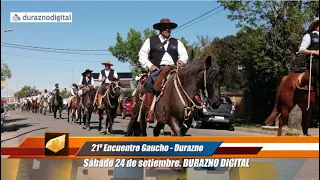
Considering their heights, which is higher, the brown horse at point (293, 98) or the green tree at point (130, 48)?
the green tree at point (130, 48)

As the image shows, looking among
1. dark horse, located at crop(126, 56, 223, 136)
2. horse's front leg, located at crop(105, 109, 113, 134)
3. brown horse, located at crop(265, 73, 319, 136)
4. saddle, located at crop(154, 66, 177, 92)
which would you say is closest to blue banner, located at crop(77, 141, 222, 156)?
dark horse, located at crop(126, 56, 223, 136)

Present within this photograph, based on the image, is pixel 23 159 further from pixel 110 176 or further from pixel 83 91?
pixel 83 91

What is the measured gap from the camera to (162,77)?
6523 mm

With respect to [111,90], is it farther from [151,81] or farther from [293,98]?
[293,98]

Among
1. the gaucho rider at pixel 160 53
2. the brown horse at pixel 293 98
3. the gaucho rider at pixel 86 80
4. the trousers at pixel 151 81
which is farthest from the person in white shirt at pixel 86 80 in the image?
the brown horse at pixel 293 98

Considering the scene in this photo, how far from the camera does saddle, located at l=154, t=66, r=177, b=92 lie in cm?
647

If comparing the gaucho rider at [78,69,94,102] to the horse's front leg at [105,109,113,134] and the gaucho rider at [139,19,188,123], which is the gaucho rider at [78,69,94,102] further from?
the gaucho rider at [139,19,188,123]

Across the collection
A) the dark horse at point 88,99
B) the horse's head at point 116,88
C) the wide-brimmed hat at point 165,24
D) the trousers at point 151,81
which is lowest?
the dark horse at point 88,99

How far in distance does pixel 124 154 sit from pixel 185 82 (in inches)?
104

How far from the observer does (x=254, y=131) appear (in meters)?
16.6

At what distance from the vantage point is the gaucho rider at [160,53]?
6711mm

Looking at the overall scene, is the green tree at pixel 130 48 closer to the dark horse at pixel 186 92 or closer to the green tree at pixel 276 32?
the green tree at pixel 276 32

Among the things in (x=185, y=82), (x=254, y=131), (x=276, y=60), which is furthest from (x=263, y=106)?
(x=185, y=82)

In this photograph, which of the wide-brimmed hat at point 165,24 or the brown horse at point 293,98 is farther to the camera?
the wide-brimmed hat at point 165,24
